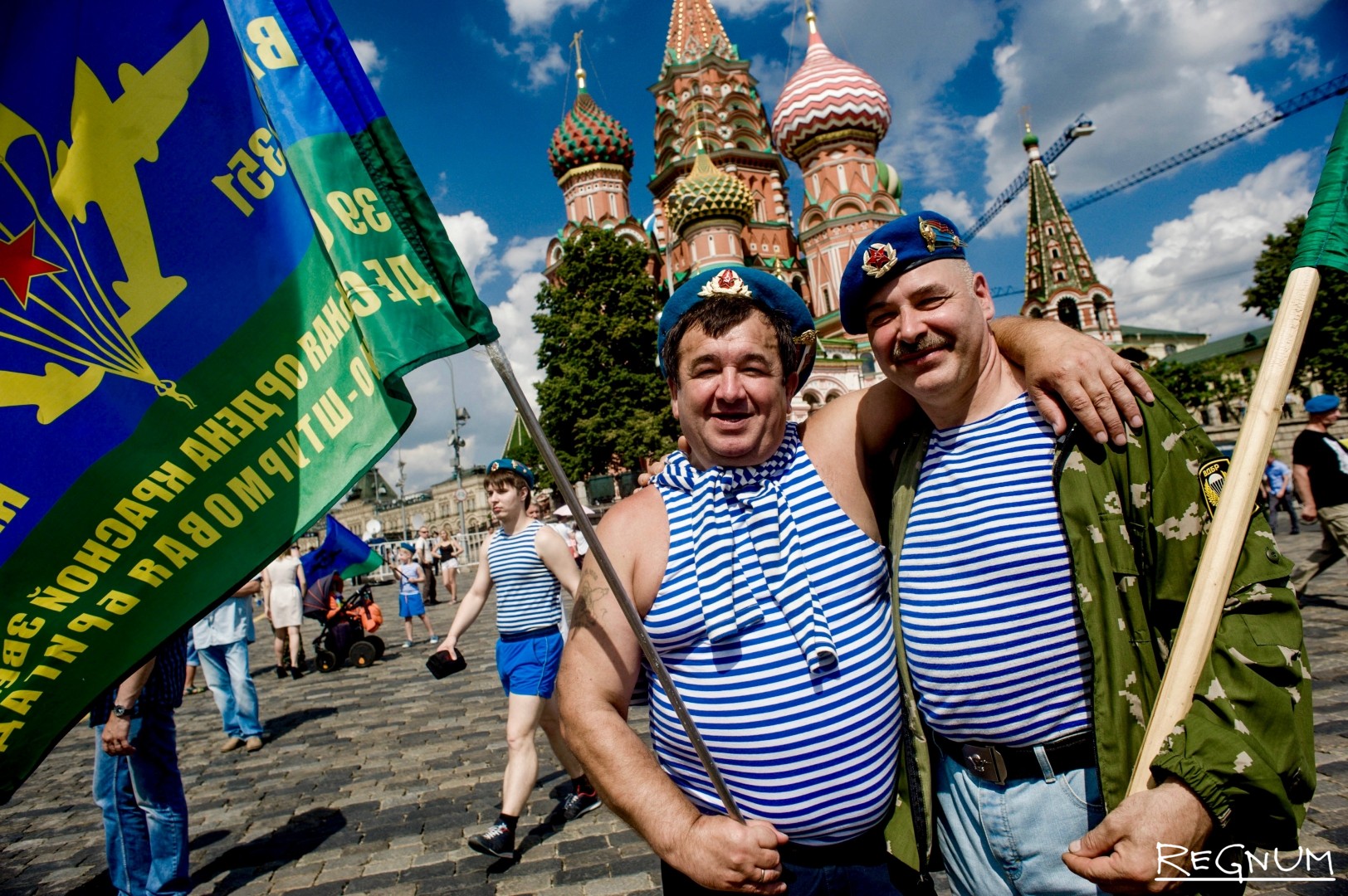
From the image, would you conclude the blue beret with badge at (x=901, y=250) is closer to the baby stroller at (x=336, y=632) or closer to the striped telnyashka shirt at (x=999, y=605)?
the striped telnyashka shirt at (x=999, y=605)

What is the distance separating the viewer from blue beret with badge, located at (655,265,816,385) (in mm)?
2213

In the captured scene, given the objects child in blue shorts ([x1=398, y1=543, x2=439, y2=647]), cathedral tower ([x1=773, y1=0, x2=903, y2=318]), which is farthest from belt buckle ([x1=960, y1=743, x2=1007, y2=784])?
cathedral tower ([x1=773, y1=0, x2=903, y2=318])

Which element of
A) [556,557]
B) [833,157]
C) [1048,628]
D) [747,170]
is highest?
[747,170]

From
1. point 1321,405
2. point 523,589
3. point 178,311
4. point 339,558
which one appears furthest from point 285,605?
point 1321,405

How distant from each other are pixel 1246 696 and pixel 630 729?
1.26 m

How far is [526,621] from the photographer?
4.82 metres

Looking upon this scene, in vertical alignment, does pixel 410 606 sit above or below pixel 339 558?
below

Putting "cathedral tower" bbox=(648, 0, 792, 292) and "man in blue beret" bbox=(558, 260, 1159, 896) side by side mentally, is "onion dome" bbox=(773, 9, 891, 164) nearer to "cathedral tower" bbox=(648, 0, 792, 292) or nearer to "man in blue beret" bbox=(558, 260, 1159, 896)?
"cathedral tower" bbox=(648, 0, 792, 292)

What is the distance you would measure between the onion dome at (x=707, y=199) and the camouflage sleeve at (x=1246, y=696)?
98.7 ft

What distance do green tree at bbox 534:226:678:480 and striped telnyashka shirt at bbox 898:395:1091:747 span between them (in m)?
26.4

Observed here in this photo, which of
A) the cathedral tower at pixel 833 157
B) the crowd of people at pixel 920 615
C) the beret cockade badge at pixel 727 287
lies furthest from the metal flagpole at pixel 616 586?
the cathedral tower at pixel 833 157

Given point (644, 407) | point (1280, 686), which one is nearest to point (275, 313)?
point (1280, 686)

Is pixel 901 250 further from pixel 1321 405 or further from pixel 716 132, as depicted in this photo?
pixel 716 132

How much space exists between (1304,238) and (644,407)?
96.6 ft
